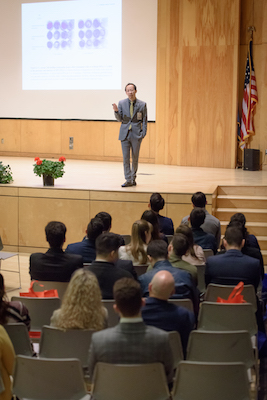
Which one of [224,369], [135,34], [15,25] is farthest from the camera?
[15,25]

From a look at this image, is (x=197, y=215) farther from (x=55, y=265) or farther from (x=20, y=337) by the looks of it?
(x=20, y=337)

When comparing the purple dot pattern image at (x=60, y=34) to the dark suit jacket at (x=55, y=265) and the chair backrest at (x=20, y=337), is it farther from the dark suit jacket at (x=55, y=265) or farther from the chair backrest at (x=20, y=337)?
the chair backrest at (x=20, y=337)

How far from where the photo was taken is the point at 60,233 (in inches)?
173

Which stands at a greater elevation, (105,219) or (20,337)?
(105,219)

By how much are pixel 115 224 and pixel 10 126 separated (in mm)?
7425

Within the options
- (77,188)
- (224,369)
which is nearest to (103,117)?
(77,188)

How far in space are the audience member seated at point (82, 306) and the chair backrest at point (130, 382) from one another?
0.43 metres

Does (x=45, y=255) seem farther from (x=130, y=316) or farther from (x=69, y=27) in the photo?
(x=69, y=27)

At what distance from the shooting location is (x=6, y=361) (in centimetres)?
274

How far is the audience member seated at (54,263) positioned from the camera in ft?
14.2

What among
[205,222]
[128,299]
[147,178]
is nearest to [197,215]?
[205,222]

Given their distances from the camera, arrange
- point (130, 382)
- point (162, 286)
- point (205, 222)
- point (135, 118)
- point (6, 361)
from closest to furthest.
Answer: point (130, 382), point (6, 361), point (162, 286), point (205, 222), point (135, 118)

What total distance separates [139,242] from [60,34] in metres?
9.80

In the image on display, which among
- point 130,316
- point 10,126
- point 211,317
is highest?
point 10,126
